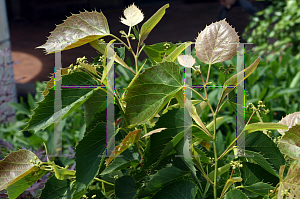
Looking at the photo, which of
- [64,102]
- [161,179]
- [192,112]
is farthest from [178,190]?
[64,102]

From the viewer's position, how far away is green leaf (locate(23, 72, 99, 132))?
48cm

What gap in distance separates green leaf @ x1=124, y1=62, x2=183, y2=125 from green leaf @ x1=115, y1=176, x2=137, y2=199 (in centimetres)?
12

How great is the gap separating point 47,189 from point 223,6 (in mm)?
5265

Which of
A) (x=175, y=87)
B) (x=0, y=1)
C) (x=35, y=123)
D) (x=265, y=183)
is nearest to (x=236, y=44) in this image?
(x=175, y=87)

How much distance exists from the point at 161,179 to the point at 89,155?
13 cm

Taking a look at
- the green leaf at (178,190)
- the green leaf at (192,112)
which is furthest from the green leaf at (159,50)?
the green leaf at (178,190)

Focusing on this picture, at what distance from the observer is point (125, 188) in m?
0.52

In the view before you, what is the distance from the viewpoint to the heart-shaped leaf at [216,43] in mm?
521

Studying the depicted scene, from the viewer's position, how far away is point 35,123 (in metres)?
0.49

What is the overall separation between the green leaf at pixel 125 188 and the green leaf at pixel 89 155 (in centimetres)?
7

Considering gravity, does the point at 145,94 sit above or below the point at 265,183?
above

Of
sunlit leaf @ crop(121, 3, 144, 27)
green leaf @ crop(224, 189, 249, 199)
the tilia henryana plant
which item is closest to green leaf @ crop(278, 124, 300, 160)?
the tilia henryana plant

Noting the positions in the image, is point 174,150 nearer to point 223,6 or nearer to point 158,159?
point 158,159

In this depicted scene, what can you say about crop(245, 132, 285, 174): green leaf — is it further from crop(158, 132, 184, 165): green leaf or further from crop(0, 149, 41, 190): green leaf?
crop(0, 149, 41, 190): green leaf
